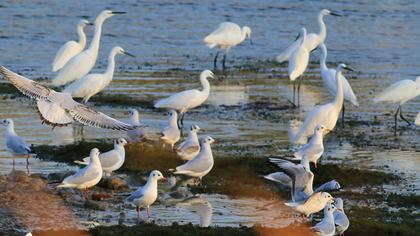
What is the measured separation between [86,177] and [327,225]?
10.2 ft

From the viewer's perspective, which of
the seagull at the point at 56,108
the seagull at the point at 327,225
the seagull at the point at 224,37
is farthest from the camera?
the seagull at the point at 224,37

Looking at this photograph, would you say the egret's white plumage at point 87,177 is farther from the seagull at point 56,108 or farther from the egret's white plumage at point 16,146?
the egret's white plumage at point 16,146

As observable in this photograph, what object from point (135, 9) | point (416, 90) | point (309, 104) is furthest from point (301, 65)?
point (135, 9)

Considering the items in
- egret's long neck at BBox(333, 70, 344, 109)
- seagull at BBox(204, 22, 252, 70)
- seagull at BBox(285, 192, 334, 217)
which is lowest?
seagull at BBox(285, 192, 334, 217)

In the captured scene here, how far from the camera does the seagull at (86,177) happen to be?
11.5 metres

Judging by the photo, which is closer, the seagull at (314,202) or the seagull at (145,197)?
the seagull at (314,202)

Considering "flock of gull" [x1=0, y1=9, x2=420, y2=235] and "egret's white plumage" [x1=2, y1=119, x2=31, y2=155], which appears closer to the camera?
"flock of gull" [x1=0, y1=9, x2=420, y2=235]

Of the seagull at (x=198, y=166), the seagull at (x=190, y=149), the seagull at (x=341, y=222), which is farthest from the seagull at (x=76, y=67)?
the seagull at (x=341, y=222)

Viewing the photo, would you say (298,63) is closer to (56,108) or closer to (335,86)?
(335,86)

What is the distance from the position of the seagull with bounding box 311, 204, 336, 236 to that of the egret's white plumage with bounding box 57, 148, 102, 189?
9.50 ft

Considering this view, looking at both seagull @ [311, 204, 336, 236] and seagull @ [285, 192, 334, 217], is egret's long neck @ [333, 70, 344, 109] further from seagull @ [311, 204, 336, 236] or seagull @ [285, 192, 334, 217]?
seagull @ [311, 204, 336, 236]

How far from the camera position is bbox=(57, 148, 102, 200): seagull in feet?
37.6

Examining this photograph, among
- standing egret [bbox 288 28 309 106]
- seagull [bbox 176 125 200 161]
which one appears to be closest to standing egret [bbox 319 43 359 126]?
standing egret [bbox 288 28 309 106]

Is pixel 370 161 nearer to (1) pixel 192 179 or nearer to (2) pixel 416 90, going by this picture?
(1) pixel 192 179
